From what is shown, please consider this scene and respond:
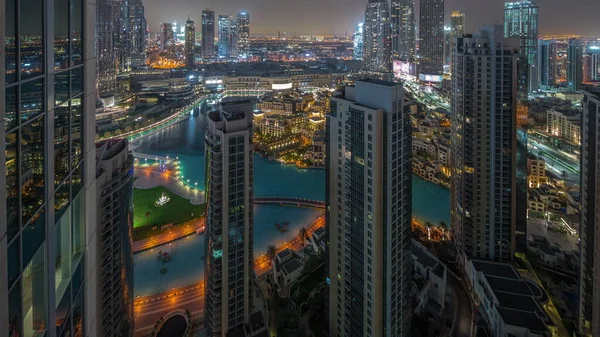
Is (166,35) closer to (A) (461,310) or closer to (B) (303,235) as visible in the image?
(B) (303,235)

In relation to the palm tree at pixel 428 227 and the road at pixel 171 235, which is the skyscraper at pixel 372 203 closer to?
the palm tree at pixel 428 227

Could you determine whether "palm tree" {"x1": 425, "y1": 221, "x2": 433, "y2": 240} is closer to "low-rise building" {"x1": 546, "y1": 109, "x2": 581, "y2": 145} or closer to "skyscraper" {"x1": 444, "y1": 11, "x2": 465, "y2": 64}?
"low-rise building" {"x1": 546, "y1": 109, "x2": 581, "y2": 145}

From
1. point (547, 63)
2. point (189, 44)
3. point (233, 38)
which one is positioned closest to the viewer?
point (547, 63)

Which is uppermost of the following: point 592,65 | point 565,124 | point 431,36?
point 431,36

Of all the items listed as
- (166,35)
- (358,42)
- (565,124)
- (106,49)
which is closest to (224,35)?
(166,35)

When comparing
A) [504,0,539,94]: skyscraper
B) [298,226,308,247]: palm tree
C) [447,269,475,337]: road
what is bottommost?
[447,269,475,337]: road

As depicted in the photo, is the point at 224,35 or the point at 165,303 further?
the point at 224,35

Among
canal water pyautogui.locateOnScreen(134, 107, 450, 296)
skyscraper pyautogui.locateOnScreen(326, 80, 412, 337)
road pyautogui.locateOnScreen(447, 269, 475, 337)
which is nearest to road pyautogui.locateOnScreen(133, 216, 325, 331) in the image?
canal water pyautogui.locateOnScreen(134, 107, 450, 296)

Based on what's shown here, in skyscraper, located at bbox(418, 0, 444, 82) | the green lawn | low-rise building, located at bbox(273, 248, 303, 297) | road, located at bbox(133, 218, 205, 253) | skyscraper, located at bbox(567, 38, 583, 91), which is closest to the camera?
low-rise building, located at bbox(273, 248, 303, 297)
